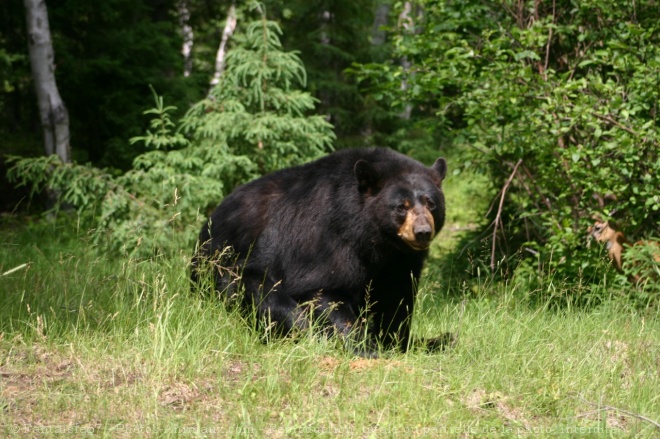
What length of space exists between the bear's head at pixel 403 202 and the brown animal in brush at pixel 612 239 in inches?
91.9

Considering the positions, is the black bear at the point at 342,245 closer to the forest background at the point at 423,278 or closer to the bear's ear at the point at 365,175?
the bear's ear at the point at 365,175

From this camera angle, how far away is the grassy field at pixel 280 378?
162 inches

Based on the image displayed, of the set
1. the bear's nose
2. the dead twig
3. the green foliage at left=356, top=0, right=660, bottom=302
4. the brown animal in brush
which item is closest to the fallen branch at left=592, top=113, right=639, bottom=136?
the green foliage at left=356, top=0, right=660, bottom=302

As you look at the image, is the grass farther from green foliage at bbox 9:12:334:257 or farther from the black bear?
green foliage at bbox 9:12:334:257

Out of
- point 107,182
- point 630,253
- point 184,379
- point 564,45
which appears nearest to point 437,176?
point 630,253

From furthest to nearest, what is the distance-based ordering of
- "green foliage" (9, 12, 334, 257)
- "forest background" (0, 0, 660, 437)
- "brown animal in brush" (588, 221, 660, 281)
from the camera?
"green foliage" (9, 12, 334, 257)
"brown animal in brush" (588, 221, 660, 281)
"forest background" (0, 0, 660, 437)

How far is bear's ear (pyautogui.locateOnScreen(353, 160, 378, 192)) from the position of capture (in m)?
5.65

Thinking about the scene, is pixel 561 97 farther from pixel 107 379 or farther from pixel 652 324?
pixel 107 379

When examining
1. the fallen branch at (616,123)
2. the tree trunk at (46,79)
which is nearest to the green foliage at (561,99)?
the fallen branch at (616,123)

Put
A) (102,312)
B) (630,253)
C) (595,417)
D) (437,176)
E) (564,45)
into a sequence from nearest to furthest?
(595,417), (102,312), (437,176), (630,253), (564,45)

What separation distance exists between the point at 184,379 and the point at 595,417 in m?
2.38

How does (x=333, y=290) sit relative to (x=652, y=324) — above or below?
above

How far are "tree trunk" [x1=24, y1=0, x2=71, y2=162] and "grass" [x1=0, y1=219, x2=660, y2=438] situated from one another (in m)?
7.09

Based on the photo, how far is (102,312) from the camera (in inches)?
205
